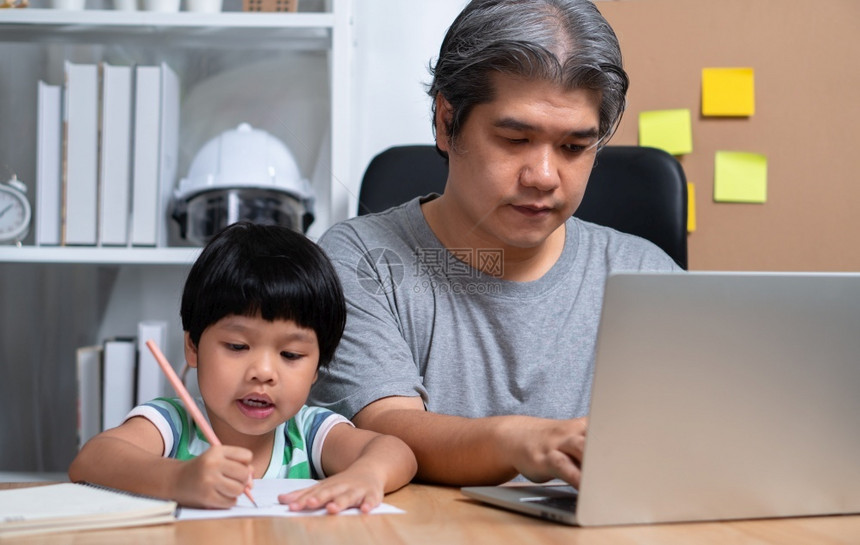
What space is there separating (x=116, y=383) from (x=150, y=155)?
0.43 meters

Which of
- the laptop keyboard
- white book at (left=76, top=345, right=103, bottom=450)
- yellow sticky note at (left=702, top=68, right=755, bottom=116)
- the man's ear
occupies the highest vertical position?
yellow sticky note at (left=702, top=68, right=755, bottom=116)

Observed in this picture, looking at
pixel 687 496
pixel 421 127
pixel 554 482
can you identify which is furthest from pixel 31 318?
pixel 687 496

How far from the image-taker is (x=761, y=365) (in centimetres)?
61

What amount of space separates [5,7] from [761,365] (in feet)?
5.07

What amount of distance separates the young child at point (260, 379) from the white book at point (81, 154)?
29.5 inches

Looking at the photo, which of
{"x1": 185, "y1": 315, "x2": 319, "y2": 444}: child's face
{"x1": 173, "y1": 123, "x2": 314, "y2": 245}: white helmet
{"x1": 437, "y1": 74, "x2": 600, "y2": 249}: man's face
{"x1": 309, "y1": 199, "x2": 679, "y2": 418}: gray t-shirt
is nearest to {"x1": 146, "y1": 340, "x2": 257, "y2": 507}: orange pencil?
{"x1": 185, "y1": 315, "x2": 319, "y2": 444}: child's face

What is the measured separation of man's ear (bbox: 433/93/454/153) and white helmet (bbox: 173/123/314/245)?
20.2 inches

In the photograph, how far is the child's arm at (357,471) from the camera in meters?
0.68

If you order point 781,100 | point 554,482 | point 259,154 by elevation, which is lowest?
point 554,482

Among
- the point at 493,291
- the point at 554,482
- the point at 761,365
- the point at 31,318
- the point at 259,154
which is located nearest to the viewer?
the point at 761,365

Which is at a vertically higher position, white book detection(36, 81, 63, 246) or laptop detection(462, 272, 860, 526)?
white book detection(36, 81, 63, 246)

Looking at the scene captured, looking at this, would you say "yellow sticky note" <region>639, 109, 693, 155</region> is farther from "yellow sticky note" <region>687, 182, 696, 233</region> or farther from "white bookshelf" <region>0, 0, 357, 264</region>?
"white bookshelf" <region>0, 0, 357, 264</region>

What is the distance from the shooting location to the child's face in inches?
34.1

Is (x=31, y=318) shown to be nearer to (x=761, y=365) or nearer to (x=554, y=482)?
(x=554, y=482)
